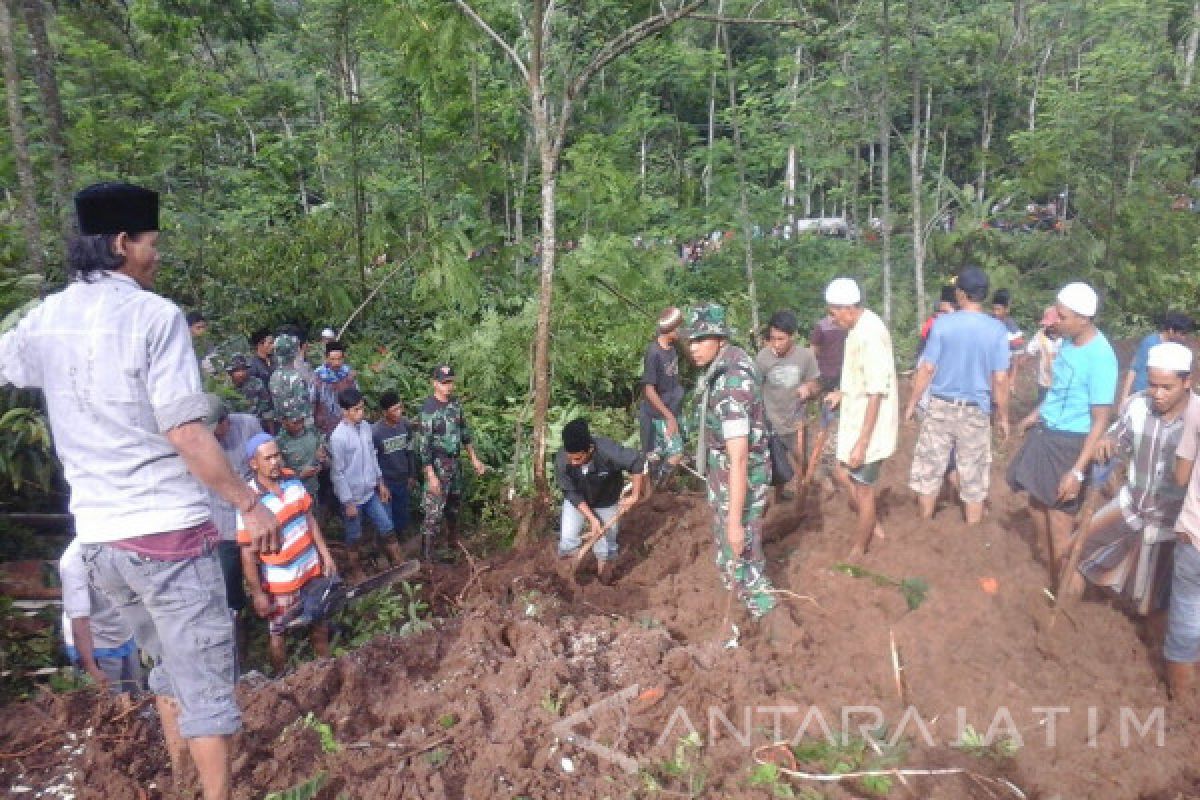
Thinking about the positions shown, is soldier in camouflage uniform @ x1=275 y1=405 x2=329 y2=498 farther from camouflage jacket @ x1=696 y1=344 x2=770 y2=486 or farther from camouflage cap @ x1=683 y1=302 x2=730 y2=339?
camouflage cap @ x1=683 y1=302 x2=730 y2=339

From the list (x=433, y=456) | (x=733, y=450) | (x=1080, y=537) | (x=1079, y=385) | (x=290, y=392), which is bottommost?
(x=433, y=456)

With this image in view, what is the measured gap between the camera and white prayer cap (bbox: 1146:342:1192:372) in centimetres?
423

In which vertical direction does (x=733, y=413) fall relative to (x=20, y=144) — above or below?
below

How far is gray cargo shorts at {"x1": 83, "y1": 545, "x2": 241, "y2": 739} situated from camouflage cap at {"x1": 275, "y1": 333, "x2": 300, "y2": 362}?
13.7 ft

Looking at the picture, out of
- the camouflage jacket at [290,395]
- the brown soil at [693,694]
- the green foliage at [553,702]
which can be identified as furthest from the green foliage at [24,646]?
the green foliage at [553,702]

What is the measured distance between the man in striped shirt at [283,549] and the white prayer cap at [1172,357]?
4940 millimetres

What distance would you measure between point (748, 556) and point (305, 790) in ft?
8.89

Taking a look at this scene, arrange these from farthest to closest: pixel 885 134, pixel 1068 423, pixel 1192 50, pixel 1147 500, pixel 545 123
→ pixel 1192 50 → pixel 885 134 → pixel 545 123 → pixel 1068 423 → pixel 1147 500

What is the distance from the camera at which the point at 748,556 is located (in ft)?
16.1

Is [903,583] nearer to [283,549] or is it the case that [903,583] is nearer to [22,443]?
[283,549]

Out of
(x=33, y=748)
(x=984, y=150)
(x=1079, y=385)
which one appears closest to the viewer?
(x=33, y=748)

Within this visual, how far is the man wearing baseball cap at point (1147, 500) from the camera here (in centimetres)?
437

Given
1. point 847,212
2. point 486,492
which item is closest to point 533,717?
point 486,492

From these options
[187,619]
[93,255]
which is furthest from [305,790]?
[93,255]
